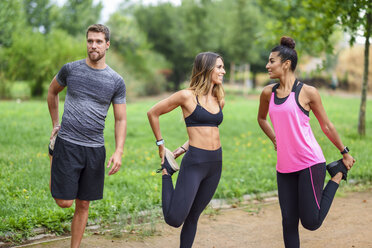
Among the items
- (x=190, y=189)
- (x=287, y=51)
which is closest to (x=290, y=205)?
(x=190, y=189)

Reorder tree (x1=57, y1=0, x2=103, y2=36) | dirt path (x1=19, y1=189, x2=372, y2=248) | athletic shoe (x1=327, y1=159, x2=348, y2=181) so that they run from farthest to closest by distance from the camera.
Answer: tree (x1=57, y1=0, x2=103, y2=36) → dirt path (x1=19, y1=189, x2=372, y2=248) → athletic shoe (x1=327, y1=159, x2=348, y2=181)

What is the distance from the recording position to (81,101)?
4.08 meters

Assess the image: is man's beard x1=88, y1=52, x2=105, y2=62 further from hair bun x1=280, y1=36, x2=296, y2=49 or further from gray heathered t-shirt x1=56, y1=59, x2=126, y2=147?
hair bun x1=280, y1=36, x2=296, y2=49

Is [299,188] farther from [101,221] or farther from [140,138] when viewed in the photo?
[140,138]

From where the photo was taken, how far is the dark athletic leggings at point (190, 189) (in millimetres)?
3918

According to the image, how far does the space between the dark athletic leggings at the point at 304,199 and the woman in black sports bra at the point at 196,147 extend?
68cm

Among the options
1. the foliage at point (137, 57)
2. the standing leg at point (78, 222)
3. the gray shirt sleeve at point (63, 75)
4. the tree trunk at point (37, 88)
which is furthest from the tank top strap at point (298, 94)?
the foliage at point (137, 57)

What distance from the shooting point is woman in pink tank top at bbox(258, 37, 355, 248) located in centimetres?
402

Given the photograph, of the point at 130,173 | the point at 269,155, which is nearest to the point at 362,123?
the point at 269,155

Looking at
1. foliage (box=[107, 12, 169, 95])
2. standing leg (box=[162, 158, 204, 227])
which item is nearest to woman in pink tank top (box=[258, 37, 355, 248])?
standing leg (box=[162, 158, 204, 227])

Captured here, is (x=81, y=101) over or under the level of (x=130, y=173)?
over

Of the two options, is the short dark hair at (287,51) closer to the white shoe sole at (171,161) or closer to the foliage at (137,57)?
the white shoe sole at (171,161)

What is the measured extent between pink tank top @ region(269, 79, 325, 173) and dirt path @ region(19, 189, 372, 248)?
5.01 feet

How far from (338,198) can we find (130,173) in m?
3.48
